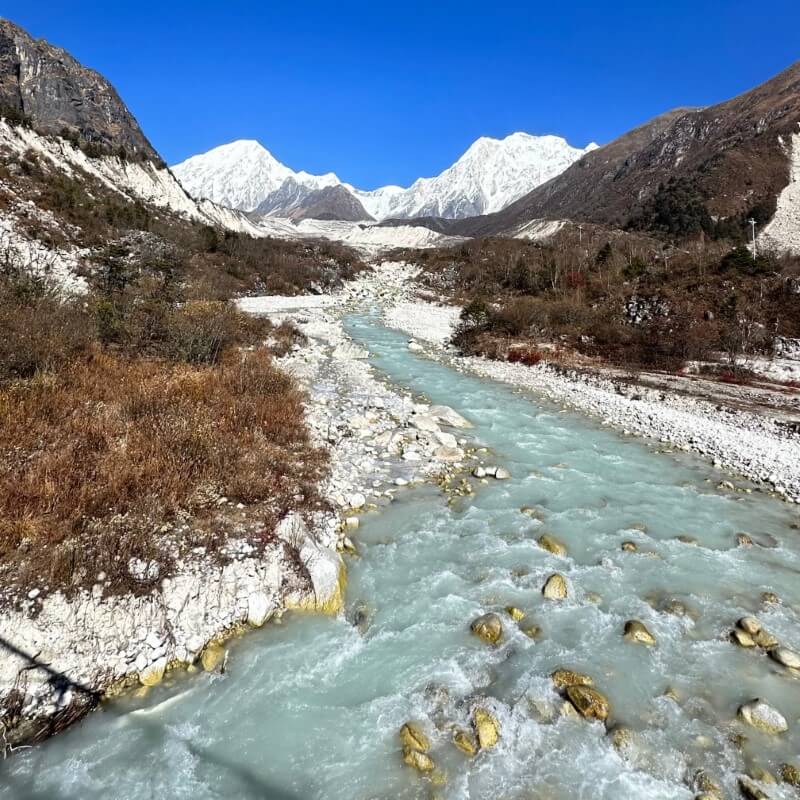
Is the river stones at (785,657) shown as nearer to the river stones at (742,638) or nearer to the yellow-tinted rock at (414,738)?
the river stones at (742,638)

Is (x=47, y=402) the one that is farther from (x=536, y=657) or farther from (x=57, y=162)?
(x=57, y=162)

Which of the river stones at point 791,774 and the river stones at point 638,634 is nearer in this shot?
the river stones at point 791,774

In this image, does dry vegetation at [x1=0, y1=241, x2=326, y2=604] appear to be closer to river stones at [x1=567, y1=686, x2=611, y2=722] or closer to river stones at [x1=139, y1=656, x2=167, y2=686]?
river stones at [x1=139, y1=656, x2=167, y2=686]

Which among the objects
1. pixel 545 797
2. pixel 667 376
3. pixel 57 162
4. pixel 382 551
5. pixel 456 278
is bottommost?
pixel 545 797

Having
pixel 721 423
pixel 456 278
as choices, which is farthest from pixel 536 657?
pixel 456 278

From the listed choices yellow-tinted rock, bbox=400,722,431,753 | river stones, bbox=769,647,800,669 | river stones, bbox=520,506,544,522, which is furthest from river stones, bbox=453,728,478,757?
river stones, bbox=520,506,544,522

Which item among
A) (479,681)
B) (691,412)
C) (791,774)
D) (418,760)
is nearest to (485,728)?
(479,681)

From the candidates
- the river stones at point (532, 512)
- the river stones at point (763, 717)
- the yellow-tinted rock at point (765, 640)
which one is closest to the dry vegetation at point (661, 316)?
the river stones at point (532, 512)

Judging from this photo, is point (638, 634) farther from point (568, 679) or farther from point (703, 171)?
point (703, 171)
